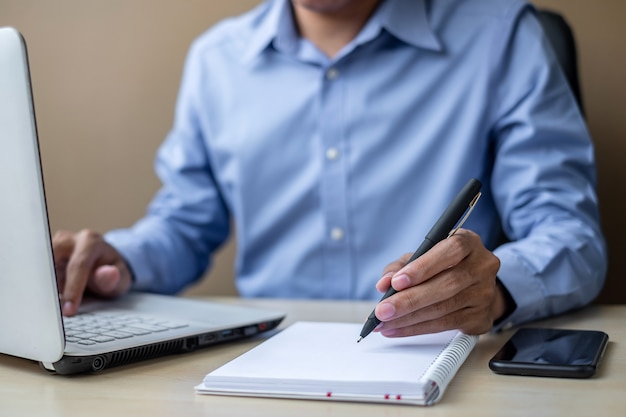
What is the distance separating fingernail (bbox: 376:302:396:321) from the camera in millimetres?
808

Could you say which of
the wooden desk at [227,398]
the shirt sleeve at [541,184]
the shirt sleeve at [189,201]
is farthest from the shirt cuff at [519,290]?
the shirt sleeve at [189,201]

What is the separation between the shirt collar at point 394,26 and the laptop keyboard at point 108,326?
0.62 metres

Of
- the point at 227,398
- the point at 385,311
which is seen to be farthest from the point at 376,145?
the point at 227,398

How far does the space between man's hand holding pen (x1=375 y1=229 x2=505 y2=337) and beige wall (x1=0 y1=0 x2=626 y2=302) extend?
108cm

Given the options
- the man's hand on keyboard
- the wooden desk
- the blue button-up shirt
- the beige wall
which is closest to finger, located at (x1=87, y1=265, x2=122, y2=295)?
the man's hand on keyboard

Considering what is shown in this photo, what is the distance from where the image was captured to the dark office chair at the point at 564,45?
1.46 metres

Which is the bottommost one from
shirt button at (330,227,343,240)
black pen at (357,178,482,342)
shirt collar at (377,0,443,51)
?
shirt button at (330,227,343,240)

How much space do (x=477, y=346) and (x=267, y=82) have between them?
2.40ft

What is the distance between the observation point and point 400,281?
32.5 inches

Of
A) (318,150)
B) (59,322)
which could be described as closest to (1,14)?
(318,150)

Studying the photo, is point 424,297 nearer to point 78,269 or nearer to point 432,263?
point 432,263

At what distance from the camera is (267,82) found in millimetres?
1482

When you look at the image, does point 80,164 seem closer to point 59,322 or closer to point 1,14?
point 1,14

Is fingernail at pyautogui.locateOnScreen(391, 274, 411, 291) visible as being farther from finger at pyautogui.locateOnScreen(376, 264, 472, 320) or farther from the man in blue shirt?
the man in blue shirt
